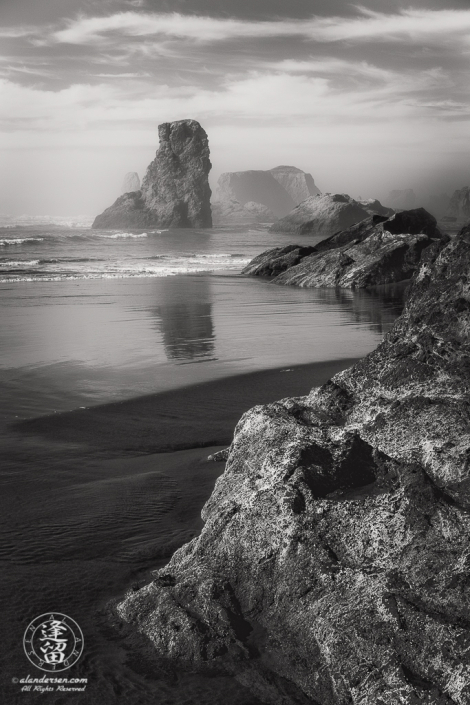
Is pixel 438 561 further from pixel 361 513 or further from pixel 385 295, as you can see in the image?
pixel 385 295

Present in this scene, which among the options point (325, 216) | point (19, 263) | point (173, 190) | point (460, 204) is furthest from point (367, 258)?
point (460, 204)

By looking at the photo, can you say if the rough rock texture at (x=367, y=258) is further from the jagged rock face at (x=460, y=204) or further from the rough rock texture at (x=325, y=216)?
the jagged rock face at (x=460, y=204)

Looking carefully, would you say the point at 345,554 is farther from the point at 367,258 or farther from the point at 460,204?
the point at 460,204

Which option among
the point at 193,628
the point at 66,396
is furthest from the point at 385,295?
the point at 193,628

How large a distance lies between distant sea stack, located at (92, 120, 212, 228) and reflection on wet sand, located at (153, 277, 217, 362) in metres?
103

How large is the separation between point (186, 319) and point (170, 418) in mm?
6658

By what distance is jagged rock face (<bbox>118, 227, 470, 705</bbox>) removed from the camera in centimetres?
253

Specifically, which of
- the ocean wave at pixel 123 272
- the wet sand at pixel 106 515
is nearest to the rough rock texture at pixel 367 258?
the ocean wave at pixel 123 272

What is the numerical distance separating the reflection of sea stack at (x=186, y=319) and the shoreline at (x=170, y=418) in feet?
6.20

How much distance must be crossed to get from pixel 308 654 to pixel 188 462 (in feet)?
8.76

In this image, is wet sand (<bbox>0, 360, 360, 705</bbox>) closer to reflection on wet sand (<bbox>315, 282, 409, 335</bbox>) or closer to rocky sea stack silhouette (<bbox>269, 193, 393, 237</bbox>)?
reflection on wet sand (<bbox>315, 282, 409, 335</bbox>)

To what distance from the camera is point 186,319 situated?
42.9 feet

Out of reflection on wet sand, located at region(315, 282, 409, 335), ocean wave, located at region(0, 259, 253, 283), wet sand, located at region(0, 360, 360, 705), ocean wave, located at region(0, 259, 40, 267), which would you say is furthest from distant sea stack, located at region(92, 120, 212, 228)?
wet sand, located at region(0, 360, 360, 705)

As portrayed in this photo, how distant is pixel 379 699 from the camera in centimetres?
239
